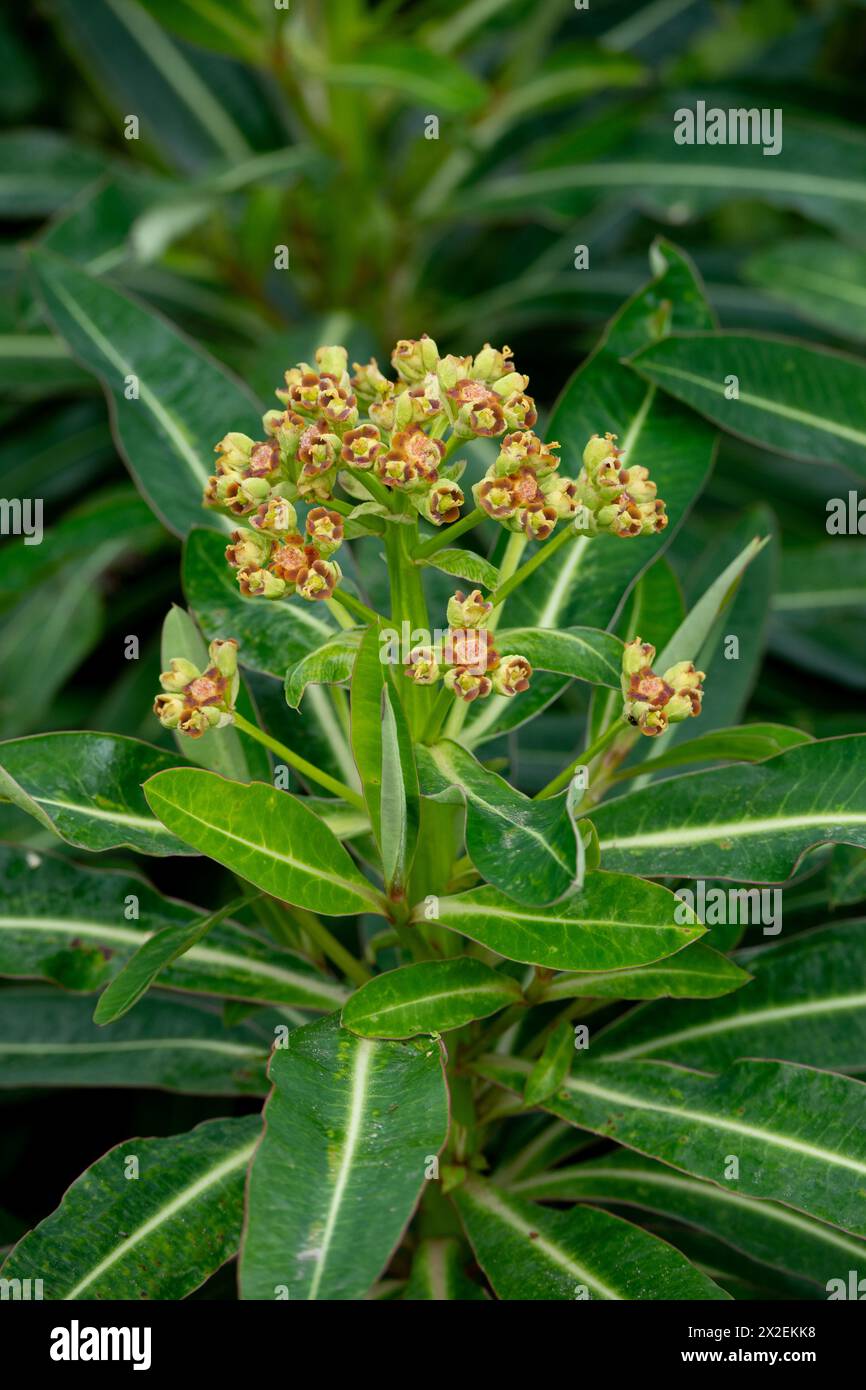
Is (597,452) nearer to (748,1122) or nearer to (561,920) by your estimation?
(561,920)

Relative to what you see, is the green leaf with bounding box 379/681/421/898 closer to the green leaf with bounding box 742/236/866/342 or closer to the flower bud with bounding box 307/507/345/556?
the flower bud with bounding box 307/507/345/556

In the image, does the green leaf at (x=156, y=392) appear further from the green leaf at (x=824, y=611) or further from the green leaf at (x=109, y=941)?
the green leaf at (x=824, y=611)

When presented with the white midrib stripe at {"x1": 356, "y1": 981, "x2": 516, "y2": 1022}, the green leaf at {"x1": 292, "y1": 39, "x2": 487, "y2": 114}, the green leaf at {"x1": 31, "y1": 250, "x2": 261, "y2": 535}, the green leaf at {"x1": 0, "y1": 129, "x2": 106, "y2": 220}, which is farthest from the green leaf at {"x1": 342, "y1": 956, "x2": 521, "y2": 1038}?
the green leaf at {"x1": 0, "y1": 129, "x2": 106, "y2": 220}

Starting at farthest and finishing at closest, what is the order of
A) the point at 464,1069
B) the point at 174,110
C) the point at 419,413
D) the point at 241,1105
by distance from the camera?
the point at 174,110 < the point at 241,1105 < the point at 464,1069 < the point at 419,413

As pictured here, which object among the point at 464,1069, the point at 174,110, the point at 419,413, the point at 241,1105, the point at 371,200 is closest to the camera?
the point at 419,413

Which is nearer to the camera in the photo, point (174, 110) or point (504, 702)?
point (504, 702)

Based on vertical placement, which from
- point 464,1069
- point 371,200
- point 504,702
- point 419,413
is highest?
point 371,200
